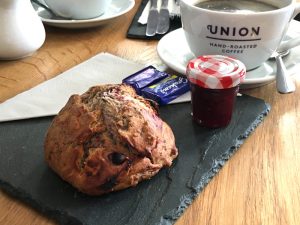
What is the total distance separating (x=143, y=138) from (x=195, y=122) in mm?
149

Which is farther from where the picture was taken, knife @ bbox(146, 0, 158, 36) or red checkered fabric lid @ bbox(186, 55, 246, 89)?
knife @ bbox(146, 0, 158, 36)

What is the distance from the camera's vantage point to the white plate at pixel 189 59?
733 mm

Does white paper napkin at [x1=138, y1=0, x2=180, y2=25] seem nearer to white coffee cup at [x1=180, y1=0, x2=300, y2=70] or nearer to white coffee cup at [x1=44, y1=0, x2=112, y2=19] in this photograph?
white coffee cup at [x1=44, y1=0, x2=112, y2=19]

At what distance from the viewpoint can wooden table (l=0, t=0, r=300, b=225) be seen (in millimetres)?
479

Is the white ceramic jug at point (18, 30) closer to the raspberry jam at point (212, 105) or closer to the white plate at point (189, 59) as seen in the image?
the white plate at point (189, 59)

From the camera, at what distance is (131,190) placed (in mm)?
507

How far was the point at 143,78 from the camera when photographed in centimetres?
72

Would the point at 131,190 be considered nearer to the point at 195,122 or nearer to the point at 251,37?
the point at 195,122

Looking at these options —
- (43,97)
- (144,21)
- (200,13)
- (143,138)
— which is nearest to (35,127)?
(43,97)

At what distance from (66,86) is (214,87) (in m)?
0.27

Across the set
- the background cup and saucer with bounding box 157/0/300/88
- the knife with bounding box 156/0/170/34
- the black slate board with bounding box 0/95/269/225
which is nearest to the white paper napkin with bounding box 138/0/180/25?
the knife with bounding box 156/0/170/34

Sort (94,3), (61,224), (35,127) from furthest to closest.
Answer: (94,3)
(35,127)
(61,224)

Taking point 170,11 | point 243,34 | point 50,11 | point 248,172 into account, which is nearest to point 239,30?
point 243,34

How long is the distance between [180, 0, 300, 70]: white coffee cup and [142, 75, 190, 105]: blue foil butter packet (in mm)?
77
